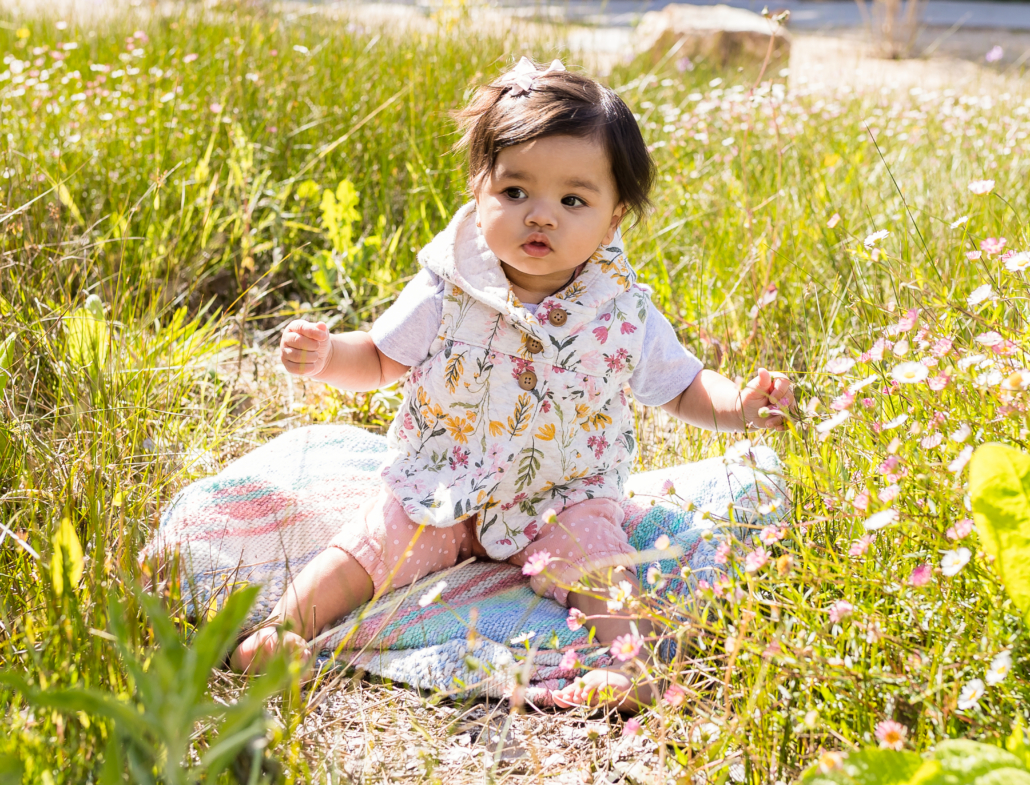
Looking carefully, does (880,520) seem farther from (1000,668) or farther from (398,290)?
(398,290)

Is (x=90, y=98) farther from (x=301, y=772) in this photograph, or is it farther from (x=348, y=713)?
(x=301, y=772)

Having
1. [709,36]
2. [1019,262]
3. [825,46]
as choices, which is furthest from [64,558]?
[825,46]

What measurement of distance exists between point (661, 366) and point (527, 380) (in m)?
0.32

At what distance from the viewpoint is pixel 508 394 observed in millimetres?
1887

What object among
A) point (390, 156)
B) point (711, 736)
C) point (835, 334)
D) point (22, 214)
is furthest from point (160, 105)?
point (711, 736)

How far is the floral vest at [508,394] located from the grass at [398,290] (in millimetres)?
356

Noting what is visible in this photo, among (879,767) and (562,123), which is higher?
(562,123)

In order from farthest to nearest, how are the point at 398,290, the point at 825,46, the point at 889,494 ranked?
the point at 825,46
the point at 398,290
the point at 889,494

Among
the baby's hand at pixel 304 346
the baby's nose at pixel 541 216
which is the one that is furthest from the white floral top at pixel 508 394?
the baby's hand at pixel 304 346

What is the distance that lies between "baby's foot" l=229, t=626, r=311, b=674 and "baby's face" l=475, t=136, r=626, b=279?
82 cm

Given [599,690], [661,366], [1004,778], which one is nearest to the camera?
[1004,778]

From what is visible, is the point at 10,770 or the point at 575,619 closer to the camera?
the point at 10,770

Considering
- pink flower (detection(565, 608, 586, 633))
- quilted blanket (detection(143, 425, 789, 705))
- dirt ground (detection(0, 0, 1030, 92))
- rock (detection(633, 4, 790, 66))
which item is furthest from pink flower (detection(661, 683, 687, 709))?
rock (detection(633, 4, 790, 66))

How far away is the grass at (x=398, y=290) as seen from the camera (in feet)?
4.01
